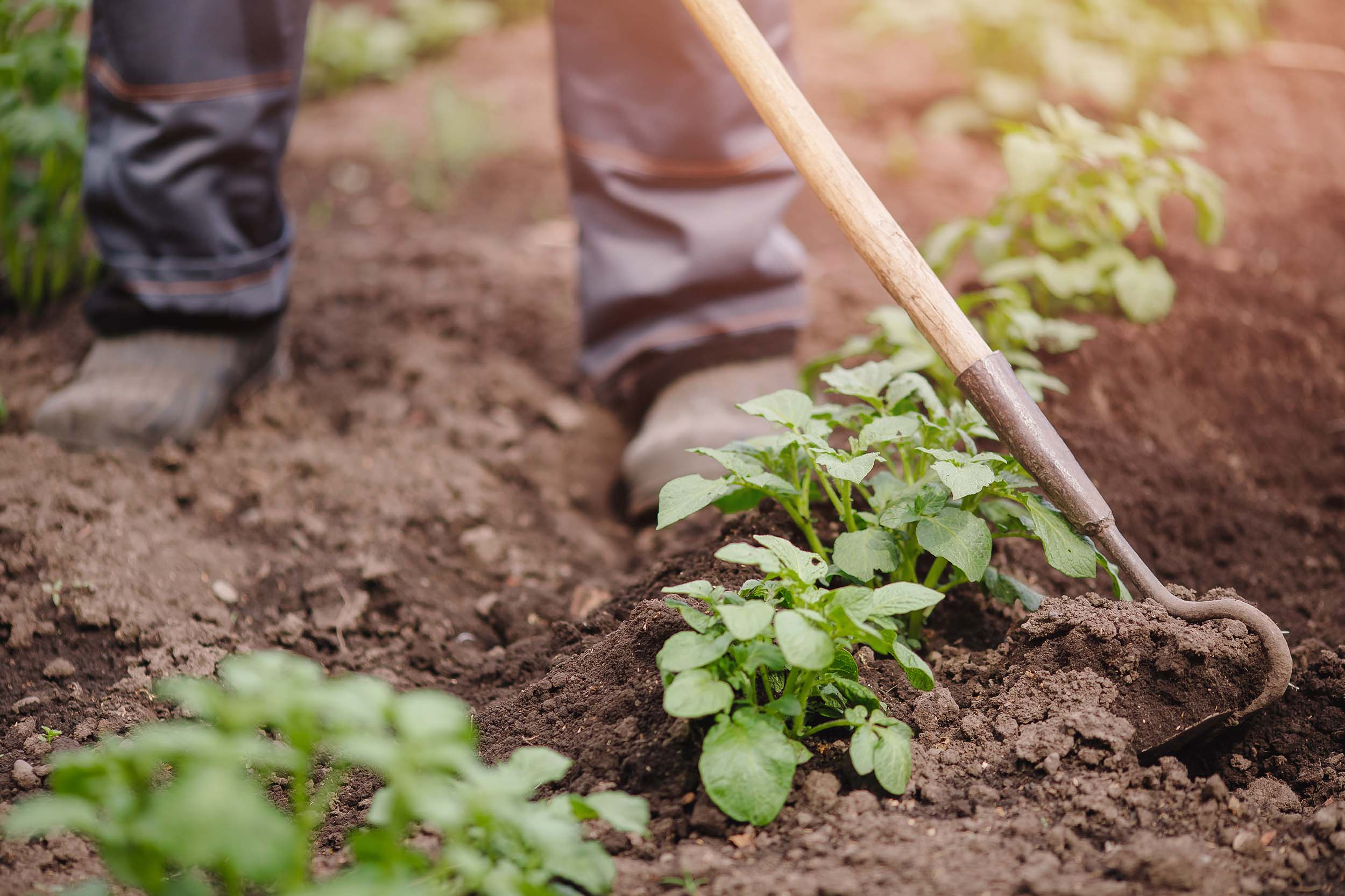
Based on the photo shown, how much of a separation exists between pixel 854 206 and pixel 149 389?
1542 mm

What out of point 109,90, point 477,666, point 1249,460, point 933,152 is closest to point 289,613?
point 477,666

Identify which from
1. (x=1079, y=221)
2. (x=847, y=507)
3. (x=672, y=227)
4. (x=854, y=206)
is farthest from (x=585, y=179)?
(x=847, y=507)

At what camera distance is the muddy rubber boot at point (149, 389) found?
80.4 inches

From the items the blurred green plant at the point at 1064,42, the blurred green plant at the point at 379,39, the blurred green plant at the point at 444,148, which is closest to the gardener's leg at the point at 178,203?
the blurred green plant at the point at 444,148

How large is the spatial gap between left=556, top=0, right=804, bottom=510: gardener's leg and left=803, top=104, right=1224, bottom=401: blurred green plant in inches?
9.5

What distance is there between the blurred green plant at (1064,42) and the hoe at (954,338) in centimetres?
237

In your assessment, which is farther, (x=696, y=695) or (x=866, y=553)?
(x=866, y=553)

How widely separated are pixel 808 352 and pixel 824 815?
1.58m

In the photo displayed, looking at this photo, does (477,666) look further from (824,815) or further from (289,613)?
(824,815)

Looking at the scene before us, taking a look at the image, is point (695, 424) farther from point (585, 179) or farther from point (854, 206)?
point (854, 206)

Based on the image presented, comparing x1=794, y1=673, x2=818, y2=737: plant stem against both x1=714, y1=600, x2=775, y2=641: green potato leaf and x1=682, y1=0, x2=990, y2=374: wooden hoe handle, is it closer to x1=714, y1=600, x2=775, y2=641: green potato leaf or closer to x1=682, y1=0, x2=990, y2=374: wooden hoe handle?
x1=714, y1=600, x2=775, y2=641: green potato leaf

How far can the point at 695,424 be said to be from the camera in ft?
7.18

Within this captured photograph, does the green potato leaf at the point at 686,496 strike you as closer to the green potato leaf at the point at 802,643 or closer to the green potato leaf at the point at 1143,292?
the green potato leaf at the point at 802,643

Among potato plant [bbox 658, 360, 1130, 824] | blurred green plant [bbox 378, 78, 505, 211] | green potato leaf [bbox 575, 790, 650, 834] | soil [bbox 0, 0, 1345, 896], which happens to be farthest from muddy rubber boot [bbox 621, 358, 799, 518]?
blurred green plant [bbox 378, 78, 505, 211]
